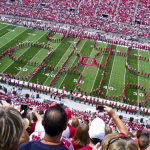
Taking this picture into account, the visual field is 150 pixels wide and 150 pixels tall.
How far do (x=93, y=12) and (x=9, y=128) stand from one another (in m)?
49.0

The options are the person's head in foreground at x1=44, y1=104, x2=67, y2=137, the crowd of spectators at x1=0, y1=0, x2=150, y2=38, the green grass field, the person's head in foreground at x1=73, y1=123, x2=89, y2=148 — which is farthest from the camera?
the crowd of spectators at x1=0, y1=0, x2=150, y2=38

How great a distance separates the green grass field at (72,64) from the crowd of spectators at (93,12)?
835cm

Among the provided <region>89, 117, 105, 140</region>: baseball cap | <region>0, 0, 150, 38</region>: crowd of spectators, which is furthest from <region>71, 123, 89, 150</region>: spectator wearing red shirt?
<region>0, 0, 150, 38</region>: crowd of spectators

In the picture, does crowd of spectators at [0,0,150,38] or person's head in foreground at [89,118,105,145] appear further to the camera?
crowd of spectators at [0,0,150,38]

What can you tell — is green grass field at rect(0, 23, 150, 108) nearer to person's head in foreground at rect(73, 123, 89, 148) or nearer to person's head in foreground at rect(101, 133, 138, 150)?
person's head in foreground at rect(73, 123, 89, 148)

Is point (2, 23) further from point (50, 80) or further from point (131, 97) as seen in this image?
point (131, 97)

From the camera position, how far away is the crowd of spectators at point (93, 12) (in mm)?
43513

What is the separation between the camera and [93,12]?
48.6 m

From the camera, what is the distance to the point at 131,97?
2342cm

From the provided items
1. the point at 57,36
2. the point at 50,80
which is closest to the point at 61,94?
the point at 50,80

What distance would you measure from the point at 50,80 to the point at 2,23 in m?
21.0

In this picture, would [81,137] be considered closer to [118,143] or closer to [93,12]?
[118,143]

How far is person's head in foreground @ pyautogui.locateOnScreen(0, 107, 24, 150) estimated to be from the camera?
7.83 feet

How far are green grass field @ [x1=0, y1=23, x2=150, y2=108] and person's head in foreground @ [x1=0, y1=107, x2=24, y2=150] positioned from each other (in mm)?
20948
